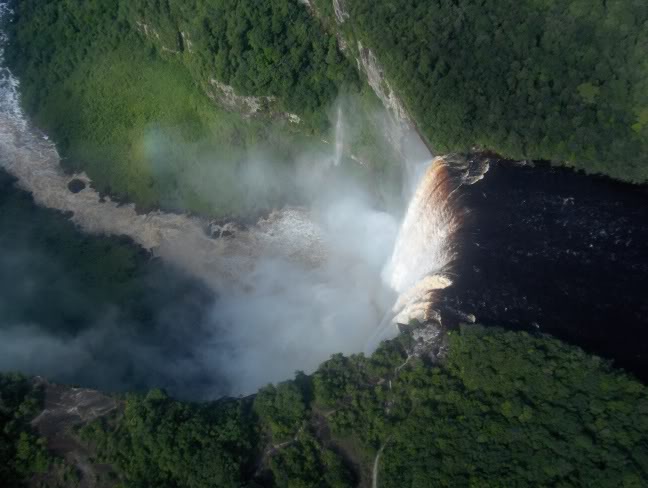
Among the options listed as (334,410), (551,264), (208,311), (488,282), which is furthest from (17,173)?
(551,264)

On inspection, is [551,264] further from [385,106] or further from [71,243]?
[71,243]

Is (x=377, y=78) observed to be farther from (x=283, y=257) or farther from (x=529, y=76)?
(x=283, y=257)

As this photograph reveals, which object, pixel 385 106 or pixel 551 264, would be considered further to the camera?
pixel 385 106

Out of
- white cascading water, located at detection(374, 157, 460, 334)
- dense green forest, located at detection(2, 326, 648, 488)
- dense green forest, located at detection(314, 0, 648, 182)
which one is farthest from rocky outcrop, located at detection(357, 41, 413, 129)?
dense green forest, located at detection(2, 326, 648, 488)

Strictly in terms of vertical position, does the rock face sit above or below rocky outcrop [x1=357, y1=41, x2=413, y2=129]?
below

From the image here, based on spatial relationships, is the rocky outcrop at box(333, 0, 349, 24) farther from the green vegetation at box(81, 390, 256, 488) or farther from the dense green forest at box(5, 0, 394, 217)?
the green vegetation at box(81, 390, 256, 488)

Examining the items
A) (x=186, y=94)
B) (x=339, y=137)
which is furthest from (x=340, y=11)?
(x=186, y=94)

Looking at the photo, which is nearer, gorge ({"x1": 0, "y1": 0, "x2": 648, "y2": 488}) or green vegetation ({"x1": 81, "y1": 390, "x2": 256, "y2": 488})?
green vegetation ({"x1": 81, "y1": 390, "x2": 256, "y2": 488})
